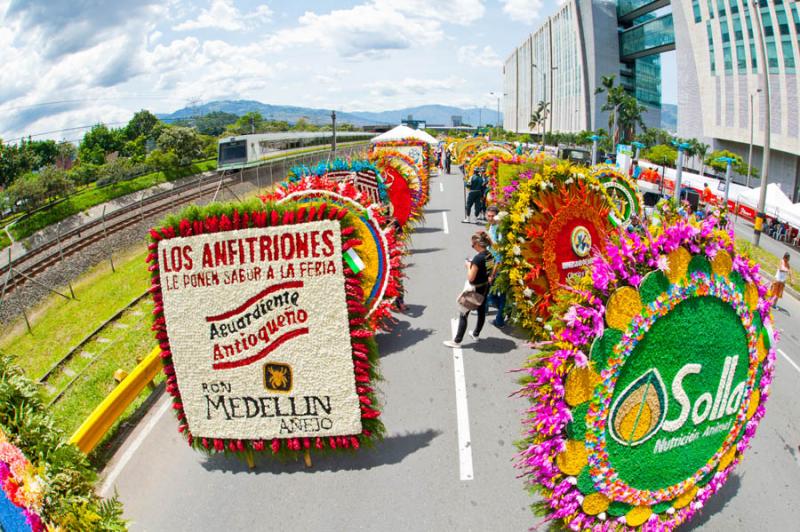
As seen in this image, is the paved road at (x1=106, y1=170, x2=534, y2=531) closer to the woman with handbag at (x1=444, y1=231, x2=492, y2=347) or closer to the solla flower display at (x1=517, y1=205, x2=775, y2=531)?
the woman with handbag at (x1=444, y1=231, x2=492, y2=347)

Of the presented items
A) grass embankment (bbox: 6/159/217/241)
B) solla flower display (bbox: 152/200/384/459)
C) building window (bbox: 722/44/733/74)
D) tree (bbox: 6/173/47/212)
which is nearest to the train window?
grass embankment (bbox: 6/159/217/241)

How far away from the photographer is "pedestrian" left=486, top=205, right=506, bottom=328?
28.9 feet

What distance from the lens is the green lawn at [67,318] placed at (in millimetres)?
12852

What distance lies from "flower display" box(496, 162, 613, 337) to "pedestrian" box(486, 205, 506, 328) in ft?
0.64

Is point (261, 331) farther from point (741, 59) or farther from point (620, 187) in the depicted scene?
point (741, 59)

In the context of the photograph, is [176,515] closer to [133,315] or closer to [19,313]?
[133,315]

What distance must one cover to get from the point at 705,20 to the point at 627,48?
1487 inches

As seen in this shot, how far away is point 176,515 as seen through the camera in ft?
17.6

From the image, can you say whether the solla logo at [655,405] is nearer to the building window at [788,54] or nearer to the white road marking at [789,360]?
the white road marking at [789,360]

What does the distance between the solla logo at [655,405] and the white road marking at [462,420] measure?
2.21 metres

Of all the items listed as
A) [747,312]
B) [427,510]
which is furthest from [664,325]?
[427,510]

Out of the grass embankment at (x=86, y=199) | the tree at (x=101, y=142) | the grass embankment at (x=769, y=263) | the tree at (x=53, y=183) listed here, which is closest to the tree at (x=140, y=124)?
the tree at (x=101, y=142)

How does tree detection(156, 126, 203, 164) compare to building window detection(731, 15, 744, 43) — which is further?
tree detection(156, 126, 203, 164)

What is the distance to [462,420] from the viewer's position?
6797 millimetres
